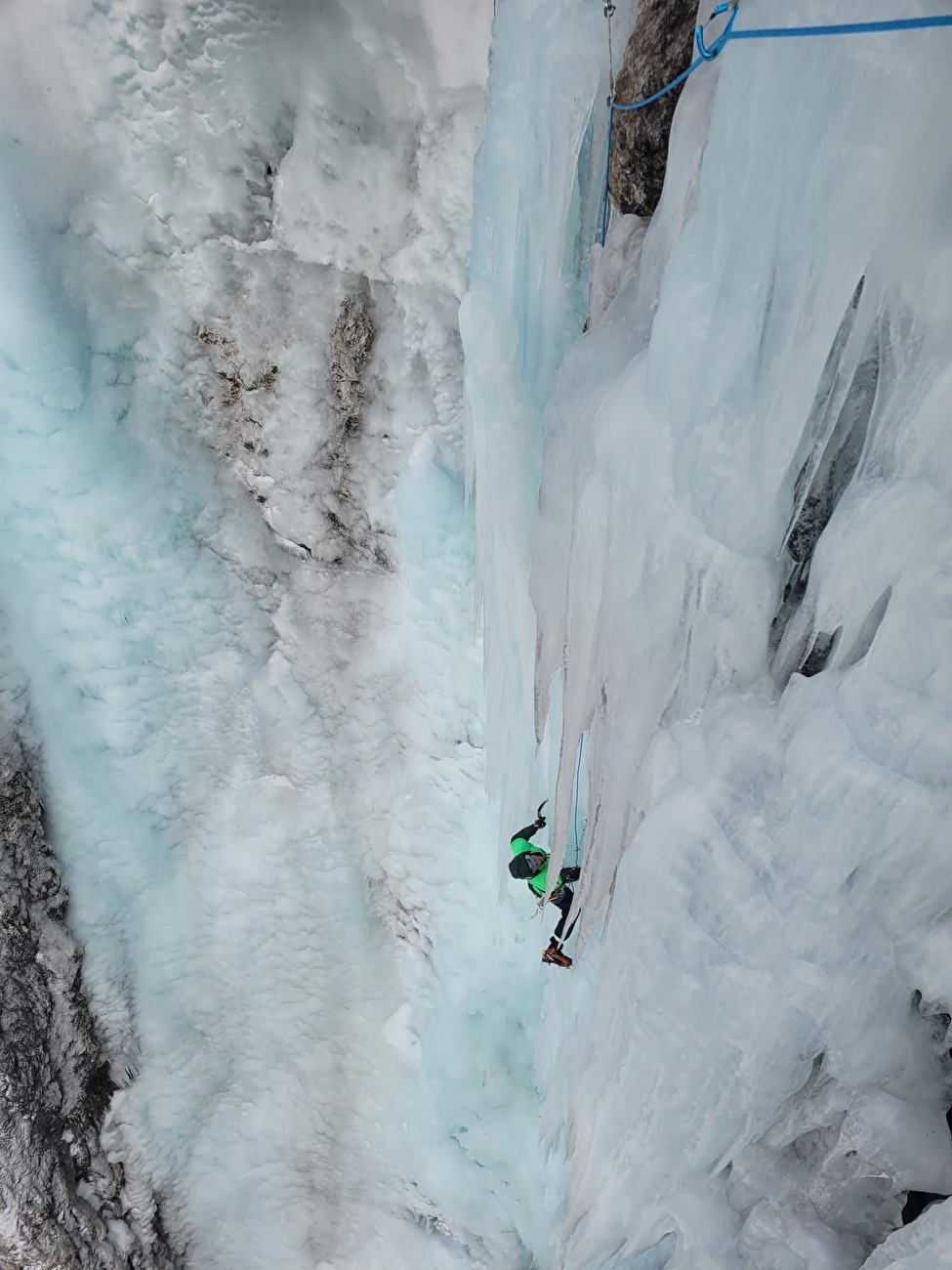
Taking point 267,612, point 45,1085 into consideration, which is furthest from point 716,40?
point 45,1085

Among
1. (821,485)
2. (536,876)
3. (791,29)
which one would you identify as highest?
(791,29)

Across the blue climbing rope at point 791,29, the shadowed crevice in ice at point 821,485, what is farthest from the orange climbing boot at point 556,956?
the blue climbing rope at point 791,29

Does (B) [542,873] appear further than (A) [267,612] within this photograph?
No

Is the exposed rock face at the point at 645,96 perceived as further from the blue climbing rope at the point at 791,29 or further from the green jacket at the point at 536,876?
the green jacket at the point at 536,876

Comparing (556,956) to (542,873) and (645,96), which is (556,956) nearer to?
(542,873)

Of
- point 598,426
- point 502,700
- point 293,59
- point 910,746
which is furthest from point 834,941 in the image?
point 293,59

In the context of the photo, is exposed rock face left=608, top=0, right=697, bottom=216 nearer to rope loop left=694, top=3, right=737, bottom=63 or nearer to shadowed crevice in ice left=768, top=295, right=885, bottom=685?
rope loop left=694, top=3, right=737, bottom=63

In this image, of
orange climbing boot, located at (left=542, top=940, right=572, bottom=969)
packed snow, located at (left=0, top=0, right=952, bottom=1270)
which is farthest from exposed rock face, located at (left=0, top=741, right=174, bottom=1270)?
orange climbing boot, located at (left=542, top=940, right=572, bottom=969)
